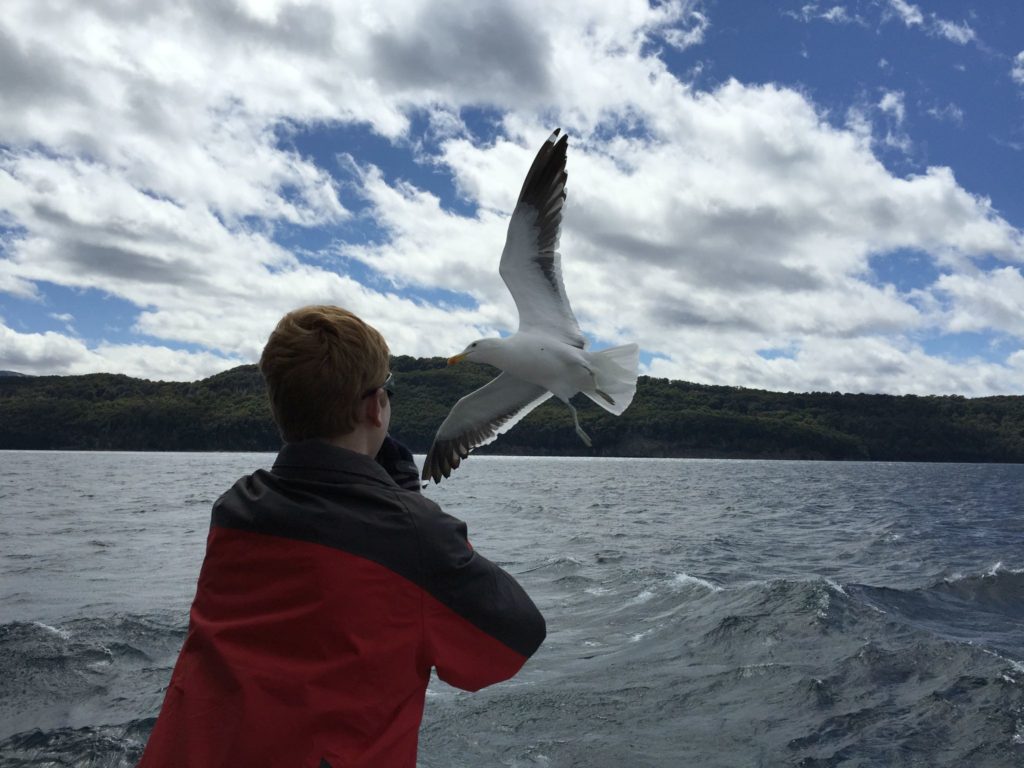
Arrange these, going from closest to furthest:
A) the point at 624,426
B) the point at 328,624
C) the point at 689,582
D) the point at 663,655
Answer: the point at 328,624 < the point at 663,655 < the point at 689,582 < the point at 624,426

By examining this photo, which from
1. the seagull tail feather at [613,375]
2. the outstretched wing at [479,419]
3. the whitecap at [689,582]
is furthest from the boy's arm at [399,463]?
the whitecap at [689,582]

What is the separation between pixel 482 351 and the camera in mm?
5598

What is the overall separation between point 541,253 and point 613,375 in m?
1.04

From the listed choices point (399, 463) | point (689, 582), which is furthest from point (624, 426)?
point (399, 463)

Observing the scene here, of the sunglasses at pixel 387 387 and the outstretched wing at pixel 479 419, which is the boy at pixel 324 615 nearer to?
the sunglasses at pixel 387 387

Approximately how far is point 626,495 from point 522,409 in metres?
34.0

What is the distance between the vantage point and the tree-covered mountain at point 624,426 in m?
82.1

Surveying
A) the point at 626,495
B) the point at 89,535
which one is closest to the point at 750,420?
the point at 626,495

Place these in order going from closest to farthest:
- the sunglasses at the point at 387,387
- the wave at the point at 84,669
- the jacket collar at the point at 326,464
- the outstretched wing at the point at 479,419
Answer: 1. the jacket collar at the point at 326,464
2. the sunglasses at the point at 387,387
3. the outstretched wing at the point at 479,419
4. the wave at the point at 84,669

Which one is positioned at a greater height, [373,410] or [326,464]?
[373,410]

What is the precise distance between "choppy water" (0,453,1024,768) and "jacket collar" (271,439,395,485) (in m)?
→ 5.52

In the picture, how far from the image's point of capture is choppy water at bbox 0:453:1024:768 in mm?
6820

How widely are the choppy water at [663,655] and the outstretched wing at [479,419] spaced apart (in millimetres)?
2329

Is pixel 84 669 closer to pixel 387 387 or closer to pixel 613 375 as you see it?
pixel 613 375
